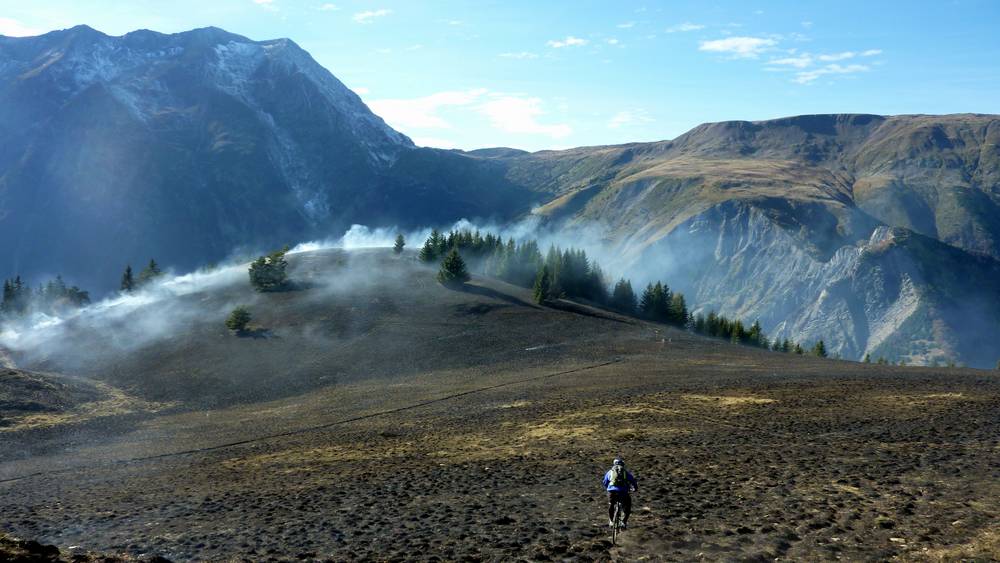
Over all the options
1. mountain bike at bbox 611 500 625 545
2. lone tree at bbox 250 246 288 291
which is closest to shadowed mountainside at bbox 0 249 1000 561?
mountain bike at bbox 611 500 625 545

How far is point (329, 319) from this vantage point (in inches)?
3435

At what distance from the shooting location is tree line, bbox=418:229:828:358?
347ft

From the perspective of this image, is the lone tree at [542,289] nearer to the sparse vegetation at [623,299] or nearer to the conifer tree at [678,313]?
the sparse vegetation at [623,299]

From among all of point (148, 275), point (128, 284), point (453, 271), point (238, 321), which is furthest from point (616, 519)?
point (128, 284)

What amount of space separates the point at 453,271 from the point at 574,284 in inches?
912

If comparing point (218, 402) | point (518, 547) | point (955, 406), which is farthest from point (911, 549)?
point (218, 402)

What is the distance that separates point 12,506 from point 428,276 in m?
85.7

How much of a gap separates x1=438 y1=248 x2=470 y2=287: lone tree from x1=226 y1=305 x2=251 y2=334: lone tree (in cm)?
3241

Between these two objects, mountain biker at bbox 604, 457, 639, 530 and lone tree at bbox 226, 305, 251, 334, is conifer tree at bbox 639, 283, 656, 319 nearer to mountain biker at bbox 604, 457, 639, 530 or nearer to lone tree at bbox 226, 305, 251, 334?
lone tree at bbox 226, 305, 251, 334

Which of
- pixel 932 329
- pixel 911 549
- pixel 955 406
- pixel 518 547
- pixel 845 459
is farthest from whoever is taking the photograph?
pixel 932 329

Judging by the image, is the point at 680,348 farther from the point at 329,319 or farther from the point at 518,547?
the point at 518,547

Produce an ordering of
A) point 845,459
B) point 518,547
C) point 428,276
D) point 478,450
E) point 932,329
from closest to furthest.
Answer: point 518,547
point 845,459
point 478,450
point 428,276
point 932,329

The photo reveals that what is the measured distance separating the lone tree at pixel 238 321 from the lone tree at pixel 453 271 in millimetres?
32414

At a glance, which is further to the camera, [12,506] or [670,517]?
[12,506]
